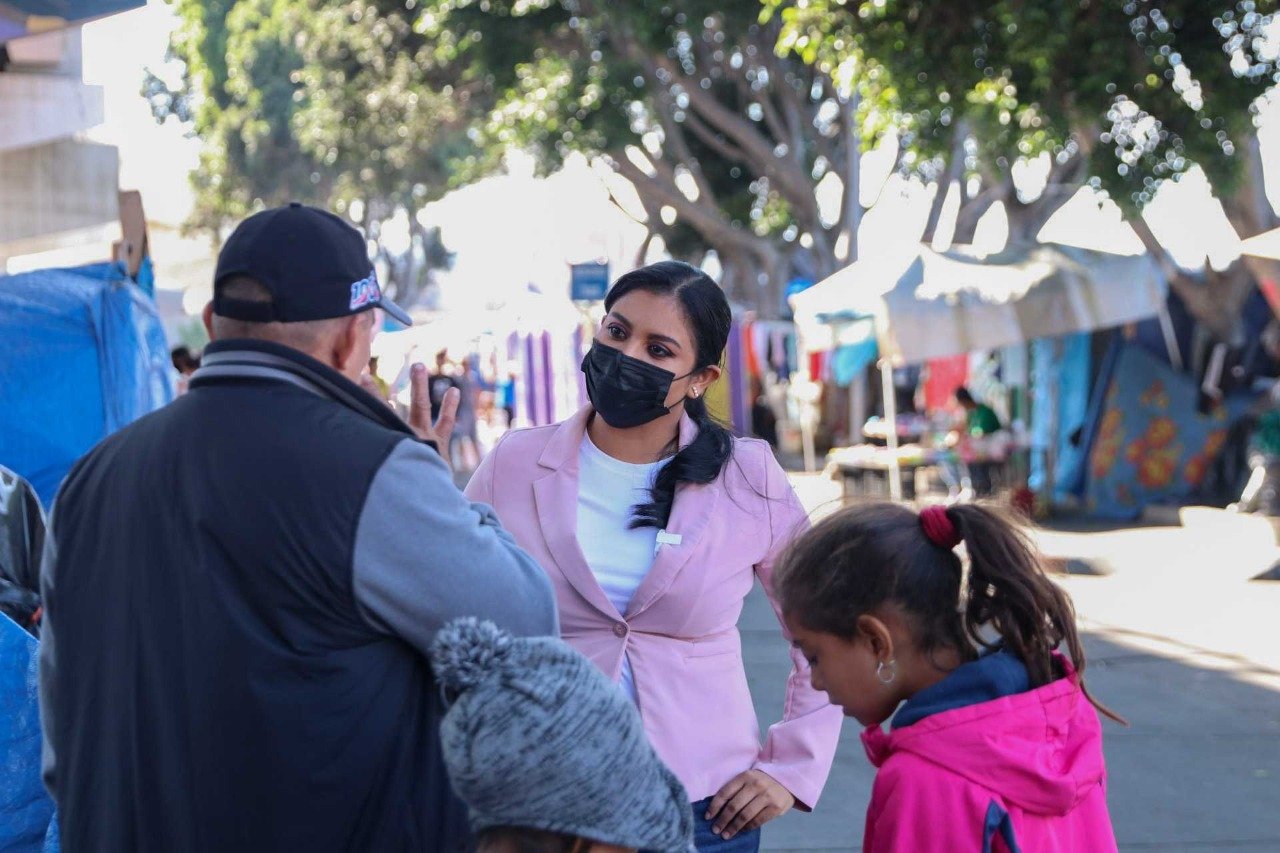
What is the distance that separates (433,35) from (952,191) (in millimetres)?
8869

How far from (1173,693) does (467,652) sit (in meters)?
7.09

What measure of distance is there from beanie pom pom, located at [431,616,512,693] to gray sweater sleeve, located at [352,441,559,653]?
0.27 feet

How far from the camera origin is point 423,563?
1.86 meters

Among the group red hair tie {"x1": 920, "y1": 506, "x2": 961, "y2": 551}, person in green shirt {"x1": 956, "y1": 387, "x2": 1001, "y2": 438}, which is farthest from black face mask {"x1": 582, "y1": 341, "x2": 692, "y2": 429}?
person in green shirt {"x1": 956, "y1": 387, "x2": 1001, "y2": 438}

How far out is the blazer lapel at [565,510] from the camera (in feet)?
9.22

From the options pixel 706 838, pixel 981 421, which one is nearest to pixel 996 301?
pixel 981 421

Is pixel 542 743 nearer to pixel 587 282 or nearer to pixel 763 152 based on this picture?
pixel 587 282

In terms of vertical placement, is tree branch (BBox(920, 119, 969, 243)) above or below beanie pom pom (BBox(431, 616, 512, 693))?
above

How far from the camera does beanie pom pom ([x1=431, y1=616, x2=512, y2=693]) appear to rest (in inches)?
68.5

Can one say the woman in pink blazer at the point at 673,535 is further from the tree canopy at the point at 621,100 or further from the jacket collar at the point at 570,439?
the tree canopy at the point at 621,100

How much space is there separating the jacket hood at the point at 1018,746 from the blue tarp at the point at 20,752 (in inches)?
64.8

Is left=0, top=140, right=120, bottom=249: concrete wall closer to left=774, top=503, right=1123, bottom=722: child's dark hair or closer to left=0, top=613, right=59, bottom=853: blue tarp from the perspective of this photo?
left=0, top=613, right=59, bottom=853: blue tarp

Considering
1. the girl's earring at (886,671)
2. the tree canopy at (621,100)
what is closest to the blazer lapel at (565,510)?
the girl's earring at (886,671)

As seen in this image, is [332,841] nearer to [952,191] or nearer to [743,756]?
[743,756]
